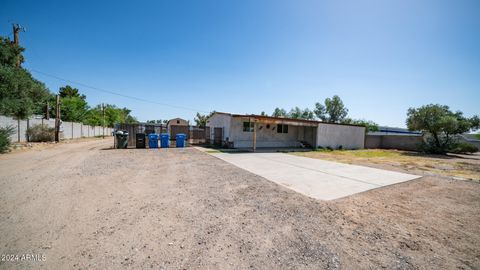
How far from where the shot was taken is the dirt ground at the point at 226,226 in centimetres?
231

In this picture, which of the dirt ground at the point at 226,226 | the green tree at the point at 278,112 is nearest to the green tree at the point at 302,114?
the green tree at the point at 278,112

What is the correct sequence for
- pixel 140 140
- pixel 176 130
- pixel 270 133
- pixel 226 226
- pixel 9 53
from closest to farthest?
pixel 226 226
pixel 9 53
pixel 140 140
pixel 176 130
pixel 270 133

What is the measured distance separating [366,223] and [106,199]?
17.5 ft

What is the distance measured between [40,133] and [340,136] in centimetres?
2840

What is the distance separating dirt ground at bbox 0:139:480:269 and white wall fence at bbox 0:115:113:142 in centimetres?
1328

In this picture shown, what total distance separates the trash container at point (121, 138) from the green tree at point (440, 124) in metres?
26.9

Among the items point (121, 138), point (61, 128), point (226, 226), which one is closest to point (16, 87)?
point (121, 138)

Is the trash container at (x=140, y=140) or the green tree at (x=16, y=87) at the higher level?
the green tree at (x=16, y=87)

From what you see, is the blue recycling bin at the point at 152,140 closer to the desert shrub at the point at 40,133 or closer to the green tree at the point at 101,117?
the desert shrub at the point at 40,133

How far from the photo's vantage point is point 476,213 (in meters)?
3.97

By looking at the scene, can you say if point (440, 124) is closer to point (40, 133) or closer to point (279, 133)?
point (279, 133)

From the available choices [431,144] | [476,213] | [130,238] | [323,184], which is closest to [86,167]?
[130,238]

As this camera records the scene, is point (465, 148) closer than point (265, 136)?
No

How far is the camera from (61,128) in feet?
65.7
